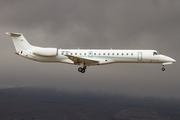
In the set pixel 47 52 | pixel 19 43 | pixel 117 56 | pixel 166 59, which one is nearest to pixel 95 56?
pixel 117 56

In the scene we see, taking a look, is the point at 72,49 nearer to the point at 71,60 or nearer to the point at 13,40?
the point at 71,60

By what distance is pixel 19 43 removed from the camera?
45.4 m

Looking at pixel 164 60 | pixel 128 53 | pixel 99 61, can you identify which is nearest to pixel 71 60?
pixel 99 61

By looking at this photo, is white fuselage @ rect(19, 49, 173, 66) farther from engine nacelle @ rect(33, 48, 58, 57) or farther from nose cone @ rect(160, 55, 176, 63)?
engine nacelle @ rect(33, 48, 58, 57)

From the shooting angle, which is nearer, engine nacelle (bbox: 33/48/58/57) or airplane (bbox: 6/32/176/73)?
airplane (bbox: 6/32/176/73)

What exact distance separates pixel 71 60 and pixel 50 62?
3989 mm

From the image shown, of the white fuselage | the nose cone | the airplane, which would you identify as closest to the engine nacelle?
the airplane

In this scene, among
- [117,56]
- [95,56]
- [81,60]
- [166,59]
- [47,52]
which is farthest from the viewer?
[47,52]

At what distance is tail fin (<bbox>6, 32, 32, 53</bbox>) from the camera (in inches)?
1785

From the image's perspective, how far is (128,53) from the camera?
41.8 metres

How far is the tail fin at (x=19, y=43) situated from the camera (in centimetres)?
4534

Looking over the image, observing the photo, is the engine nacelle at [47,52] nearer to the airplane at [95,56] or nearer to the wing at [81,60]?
the airplane at [95,56]

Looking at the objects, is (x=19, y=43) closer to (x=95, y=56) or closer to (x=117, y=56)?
(x=95, y=56)

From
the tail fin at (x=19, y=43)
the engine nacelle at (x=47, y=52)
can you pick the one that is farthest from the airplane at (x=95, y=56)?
the tail fin at (x=19, y=43)
